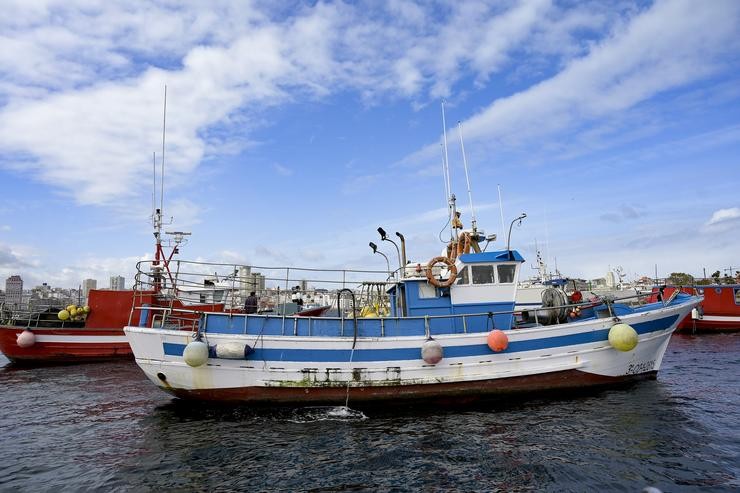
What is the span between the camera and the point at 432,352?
1056 centimetres

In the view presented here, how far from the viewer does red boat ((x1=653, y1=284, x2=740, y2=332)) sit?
86.8ft

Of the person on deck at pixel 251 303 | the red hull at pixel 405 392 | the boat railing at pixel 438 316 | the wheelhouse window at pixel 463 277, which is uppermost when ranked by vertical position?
the wheelhouse window at pixel 463 277

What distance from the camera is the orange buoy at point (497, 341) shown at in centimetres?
1066

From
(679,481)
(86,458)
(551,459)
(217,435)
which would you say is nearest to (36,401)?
(86,458)

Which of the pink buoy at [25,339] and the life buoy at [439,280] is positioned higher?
the life buoy at [439,280]

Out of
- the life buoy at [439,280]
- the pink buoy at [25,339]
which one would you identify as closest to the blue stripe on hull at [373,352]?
the life buoy at [439,280]

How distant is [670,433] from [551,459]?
3021 mm

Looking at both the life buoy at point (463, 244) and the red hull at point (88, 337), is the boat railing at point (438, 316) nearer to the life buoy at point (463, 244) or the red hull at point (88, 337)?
the life buoy at point (463, 244)

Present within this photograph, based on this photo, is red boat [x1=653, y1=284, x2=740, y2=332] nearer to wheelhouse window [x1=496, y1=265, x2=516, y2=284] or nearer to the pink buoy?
wheelhouse window [x1=496, y1=265, x2=516, y2=284]

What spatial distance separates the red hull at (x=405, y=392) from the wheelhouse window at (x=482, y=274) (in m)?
2.73

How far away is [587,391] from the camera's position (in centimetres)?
1170

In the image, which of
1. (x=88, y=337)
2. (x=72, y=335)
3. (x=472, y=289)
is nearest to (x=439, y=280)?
(x=472, y=289)

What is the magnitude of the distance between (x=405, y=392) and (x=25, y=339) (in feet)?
57.3

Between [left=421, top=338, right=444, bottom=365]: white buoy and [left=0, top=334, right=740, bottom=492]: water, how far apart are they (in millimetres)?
1276
